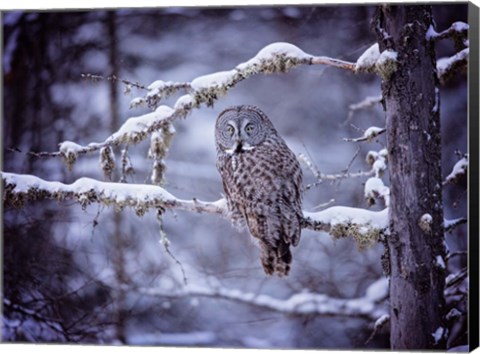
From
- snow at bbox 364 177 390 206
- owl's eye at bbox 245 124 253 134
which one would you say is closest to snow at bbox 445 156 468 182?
snow at bbox 364 177 390 206

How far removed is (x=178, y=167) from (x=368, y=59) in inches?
46.9

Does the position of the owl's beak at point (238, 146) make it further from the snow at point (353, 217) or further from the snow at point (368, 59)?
the snow at point (368, 59)

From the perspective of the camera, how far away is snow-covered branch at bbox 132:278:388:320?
4328mm

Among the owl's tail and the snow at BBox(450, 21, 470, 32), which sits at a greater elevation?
the snow at BBox(450, 21, 470, 32)

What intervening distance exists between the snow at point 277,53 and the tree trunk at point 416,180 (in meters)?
0.44

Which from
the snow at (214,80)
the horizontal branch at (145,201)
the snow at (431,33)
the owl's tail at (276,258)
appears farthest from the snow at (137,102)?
the snow at (431,33)

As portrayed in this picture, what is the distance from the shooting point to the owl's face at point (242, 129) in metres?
4.41

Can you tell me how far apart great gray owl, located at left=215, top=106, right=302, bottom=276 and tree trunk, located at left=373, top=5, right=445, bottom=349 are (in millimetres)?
535

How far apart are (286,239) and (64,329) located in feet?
4.64

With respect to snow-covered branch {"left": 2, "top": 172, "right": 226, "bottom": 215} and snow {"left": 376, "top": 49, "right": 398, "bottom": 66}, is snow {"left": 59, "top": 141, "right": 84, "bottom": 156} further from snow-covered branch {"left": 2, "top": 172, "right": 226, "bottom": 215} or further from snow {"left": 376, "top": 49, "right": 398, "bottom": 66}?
snow {"left": 376, "top": 49, "right": 398, "bottom": 66}

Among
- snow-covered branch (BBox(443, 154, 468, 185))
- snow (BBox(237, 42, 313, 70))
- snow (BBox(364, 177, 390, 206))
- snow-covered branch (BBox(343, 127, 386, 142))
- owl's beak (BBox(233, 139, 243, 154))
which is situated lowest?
snow (BBox(364, 177, 390, 206))

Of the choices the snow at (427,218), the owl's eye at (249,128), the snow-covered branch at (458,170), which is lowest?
the snow at (427,218)

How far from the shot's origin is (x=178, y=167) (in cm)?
456

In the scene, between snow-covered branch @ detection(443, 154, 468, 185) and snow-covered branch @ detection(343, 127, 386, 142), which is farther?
snow-covered branch @ detection(343, 127, 386, 142)
